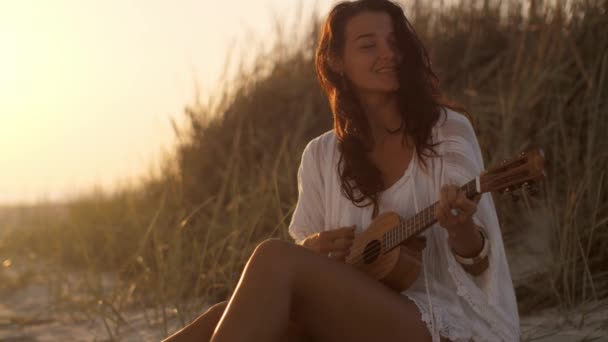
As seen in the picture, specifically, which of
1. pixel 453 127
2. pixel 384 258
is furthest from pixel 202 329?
pixel 453 127

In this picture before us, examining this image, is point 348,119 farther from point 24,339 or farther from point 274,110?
→ point 274,110

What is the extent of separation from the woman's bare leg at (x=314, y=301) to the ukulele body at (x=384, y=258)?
3.0 inches

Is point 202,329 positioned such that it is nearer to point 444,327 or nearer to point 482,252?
point 444,327

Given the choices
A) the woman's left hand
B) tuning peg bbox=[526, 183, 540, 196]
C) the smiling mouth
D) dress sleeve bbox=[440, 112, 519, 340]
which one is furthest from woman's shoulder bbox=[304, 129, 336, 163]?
tuning peg bbox=[526, 183, 540, 196]

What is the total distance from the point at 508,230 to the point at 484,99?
910mm

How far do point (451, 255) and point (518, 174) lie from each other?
521 mm

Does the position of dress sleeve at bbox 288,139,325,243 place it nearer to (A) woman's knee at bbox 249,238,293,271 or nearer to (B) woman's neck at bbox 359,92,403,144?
(B) woman's neck at bbox 359,92,403,144

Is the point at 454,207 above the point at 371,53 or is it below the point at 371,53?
below

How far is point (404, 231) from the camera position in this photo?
8.44 ft

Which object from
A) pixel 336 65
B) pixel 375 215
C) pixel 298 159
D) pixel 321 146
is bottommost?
pixel 298 159

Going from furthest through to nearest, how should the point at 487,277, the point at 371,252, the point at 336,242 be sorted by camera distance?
1. the point at 336,242
2. the point at 371,252
3. the point at 487,277

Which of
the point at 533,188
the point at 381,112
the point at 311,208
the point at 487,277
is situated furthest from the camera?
the point at 311,208

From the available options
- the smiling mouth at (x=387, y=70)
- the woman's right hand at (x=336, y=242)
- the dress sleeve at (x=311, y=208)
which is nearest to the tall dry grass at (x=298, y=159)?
the dress sleeve at (x=311, y=208)

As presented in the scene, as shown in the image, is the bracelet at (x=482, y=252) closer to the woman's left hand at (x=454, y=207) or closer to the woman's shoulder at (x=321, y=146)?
the woman's left hand at (x=454, y=207)
